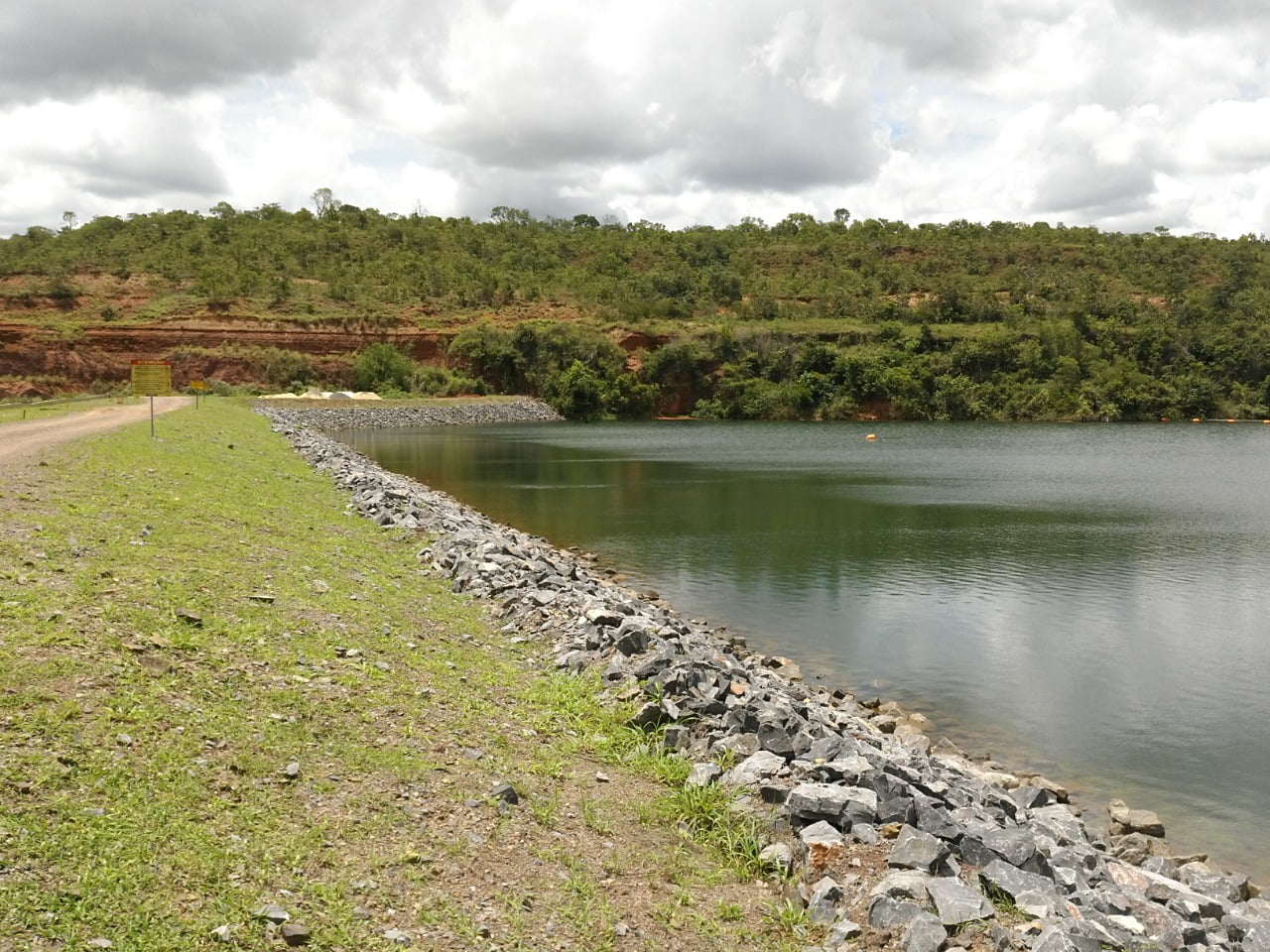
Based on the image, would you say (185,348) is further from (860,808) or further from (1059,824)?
(860,808)

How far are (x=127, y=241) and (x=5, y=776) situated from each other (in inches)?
4849

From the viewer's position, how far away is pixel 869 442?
65375 mm

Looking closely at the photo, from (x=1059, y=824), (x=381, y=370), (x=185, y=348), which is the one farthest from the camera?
(x=381, y=370)

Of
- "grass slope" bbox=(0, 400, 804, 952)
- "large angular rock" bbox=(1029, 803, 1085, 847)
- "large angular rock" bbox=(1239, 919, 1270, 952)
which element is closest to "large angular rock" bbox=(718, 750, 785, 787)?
"grass slope" bbox=(0, 400, 804, 952)

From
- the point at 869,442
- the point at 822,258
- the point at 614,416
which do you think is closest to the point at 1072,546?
the point at 869,442

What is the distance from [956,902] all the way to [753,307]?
359 feet

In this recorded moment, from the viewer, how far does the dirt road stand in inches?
818

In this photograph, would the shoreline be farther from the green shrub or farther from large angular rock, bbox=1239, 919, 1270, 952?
the green shrub

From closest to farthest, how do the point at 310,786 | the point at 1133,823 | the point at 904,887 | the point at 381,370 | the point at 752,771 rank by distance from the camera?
the point at 904,887 < the point at 310,786 < the point at 752,771 < the point at 1133,823 < the point at 381,370

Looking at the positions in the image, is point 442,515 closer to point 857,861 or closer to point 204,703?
point 204,703

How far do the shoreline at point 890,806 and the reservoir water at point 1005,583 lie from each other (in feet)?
4.50

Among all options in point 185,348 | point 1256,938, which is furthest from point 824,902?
point 185,348

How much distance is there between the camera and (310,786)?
6.64m

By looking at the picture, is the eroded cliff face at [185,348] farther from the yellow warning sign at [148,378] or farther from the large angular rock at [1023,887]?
the large angular rock at [1023,887]
